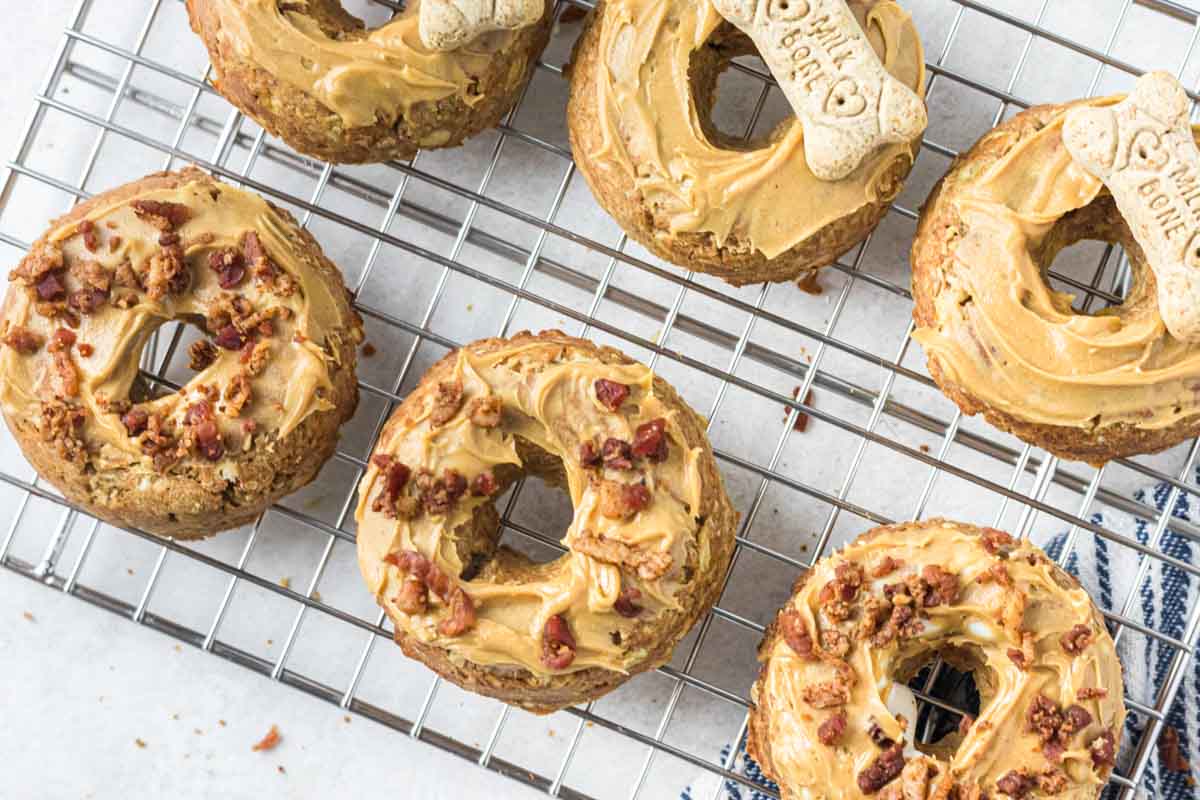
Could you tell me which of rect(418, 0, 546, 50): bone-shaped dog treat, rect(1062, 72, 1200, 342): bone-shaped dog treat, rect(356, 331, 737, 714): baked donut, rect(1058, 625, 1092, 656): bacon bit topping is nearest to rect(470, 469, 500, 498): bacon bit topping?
rect(356, 331, 737, 714): baked donut

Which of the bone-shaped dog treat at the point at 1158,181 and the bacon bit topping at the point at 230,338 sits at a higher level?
the bone-shaped dog treat at the point at 1158,181

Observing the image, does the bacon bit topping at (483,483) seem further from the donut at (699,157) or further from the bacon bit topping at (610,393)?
the donut at (699,157)

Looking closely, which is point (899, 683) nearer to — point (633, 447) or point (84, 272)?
point (633, 447)

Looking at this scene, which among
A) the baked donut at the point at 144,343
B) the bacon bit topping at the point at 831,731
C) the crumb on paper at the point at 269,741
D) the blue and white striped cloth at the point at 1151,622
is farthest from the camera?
the crumb on paper at the point at 269,741

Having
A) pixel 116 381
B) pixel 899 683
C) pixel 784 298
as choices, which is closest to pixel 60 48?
pixel 116 381

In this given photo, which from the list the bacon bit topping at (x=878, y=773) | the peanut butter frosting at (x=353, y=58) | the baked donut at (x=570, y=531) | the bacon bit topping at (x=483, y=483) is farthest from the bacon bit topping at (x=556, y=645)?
the peanut butter frosting at (x=353, y=58)

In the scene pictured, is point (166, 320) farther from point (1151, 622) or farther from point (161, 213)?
point (1151, 622)

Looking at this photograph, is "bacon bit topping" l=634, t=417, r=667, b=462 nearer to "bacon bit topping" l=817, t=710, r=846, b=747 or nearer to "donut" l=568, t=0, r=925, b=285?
"donut" l=568, t=0, r=925, b=285
